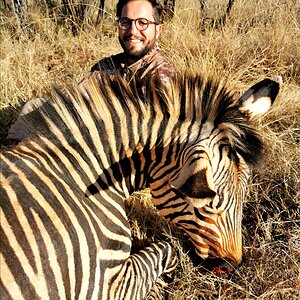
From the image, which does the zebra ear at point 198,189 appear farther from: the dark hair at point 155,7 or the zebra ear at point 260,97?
the dark hair at point 155,7

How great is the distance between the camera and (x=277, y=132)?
143 inches

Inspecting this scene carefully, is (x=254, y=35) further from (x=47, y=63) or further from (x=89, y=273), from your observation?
(x=89, y=273)

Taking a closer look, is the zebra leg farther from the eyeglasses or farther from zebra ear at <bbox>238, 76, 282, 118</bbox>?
the eyeglasses

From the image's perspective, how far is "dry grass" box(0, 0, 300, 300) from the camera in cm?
250

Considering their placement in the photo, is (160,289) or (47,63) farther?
(47,63)

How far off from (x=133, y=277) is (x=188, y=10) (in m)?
4.39

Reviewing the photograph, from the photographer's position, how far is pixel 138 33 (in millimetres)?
3195

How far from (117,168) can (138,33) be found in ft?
4.62

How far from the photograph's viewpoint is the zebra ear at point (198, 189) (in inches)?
67.2

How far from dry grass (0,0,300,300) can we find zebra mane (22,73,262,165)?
40 centimetres

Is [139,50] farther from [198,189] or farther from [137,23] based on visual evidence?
[198,189]

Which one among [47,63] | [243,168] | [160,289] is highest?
[243,168]

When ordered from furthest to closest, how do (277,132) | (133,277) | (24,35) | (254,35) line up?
1. (24,35)
2. (254,35)
3. (277,132)
4. (133,277)

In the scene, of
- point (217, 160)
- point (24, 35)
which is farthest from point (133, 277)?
point (24, 35)
